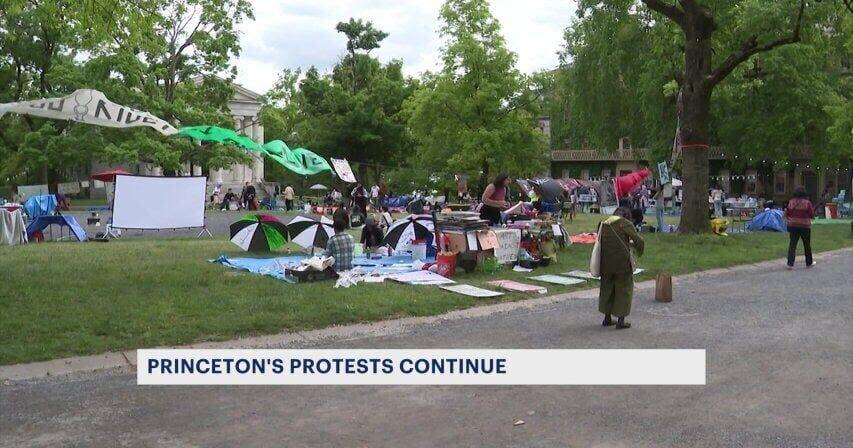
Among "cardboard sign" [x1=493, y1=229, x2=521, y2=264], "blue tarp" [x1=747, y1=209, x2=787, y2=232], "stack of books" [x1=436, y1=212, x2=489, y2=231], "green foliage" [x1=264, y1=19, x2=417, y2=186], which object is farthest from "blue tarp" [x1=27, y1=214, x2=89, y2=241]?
"green foliage" [x1=264, y1=19, x2=417, y2=186]

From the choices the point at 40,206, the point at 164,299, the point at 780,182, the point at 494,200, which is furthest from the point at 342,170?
the point at 780,182

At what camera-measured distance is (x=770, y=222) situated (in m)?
24.2

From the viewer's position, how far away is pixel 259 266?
Result: 44.9 feet

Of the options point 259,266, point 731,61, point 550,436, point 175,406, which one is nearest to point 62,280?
point 259,266

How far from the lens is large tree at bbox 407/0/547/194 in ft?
125

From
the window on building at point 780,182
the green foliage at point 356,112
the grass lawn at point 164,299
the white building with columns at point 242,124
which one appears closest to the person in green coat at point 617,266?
the grass lawn at point 164,299

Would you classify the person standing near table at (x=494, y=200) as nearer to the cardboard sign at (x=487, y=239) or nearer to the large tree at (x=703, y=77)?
the cardboard sign at (x=487, y=239)

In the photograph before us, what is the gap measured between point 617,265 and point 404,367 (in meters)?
3.10

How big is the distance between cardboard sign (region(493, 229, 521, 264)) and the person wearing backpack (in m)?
4.86

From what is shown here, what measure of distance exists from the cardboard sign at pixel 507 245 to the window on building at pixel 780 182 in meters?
48.0

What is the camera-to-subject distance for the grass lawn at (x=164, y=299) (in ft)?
26.0

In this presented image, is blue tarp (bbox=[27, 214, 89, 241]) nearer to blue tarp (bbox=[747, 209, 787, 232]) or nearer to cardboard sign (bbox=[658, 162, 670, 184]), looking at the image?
cardboard sign (bbox=[658, 162, 670, 184])

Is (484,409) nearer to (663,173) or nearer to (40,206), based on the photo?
(663,173)

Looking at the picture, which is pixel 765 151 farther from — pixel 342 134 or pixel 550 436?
pixel 550 436
